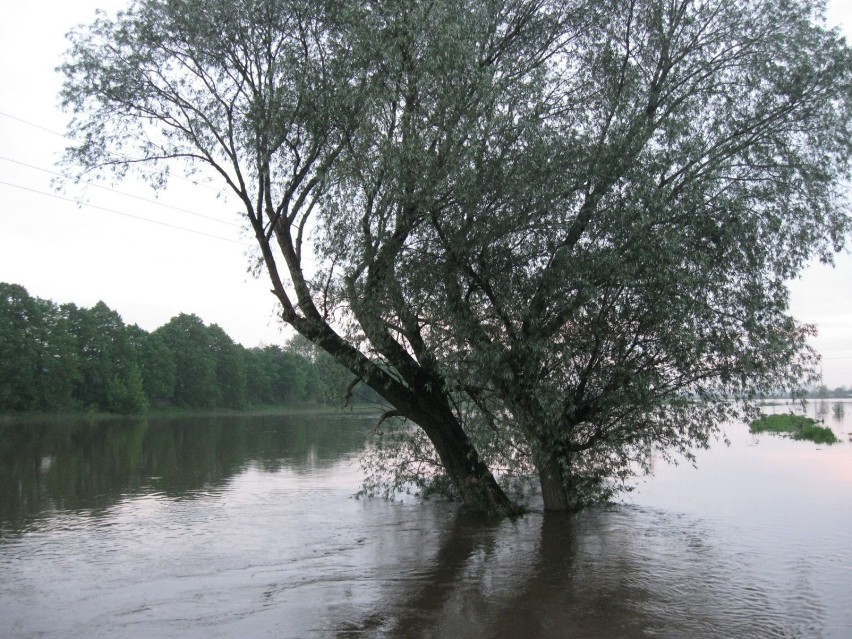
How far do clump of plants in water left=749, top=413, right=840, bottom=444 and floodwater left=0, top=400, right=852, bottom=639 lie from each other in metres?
22.3

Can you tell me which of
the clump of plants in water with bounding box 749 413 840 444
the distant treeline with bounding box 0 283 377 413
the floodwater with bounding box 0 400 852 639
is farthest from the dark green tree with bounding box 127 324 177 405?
the clump of plants in water with bounding box 749 413 840 444

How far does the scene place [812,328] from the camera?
14.7m

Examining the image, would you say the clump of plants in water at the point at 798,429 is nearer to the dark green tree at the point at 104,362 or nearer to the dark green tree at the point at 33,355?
the dark green tree at the point at 33,355

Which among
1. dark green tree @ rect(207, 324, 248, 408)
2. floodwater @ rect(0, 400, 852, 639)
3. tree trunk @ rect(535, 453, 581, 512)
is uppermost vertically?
dark green tree @ rect(207, 324, 248, 408)

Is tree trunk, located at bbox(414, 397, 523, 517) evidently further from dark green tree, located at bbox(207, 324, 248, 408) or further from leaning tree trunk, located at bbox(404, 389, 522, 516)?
dark green tree, located at bbox(207, 324, 248, 408)

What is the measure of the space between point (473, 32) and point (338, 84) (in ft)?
9.61

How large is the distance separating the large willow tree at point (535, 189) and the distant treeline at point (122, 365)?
73.9 feet

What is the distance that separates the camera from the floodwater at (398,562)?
9703 millimetres

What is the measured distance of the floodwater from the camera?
9.70m

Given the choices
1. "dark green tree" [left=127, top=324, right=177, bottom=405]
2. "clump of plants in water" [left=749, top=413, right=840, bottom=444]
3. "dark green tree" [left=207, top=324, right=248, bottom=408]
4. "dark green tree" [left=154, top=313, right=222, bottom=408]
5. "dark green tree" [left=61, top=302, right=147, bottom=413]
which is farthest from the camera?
"dark green tree" [left=207, top=324, right=248, bottom=408]

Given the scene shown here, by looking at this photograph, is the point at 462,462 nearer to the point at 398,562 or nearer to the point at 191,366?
the point at 398,562

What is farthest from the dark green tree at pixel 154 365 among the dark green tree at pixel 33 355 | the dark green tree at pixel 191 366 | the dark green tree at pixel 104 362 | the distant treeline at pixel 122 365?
the dark green tree at pixel 33 355

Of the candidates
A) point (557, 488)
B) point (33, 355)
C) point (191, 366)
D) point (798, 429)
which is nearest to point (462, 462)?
point (557, 488)

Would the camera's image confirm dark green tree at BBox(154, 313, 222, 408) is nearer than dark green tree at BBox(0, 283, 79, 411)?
No
